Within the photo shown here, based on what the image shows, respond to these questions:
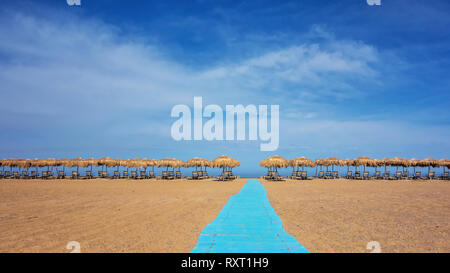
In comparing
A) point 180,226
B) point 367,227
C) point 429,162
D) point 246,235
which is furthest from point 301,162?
point 246,235

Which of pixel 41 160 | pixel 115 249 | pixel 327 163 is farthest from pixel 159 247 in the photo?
pixel 41 160

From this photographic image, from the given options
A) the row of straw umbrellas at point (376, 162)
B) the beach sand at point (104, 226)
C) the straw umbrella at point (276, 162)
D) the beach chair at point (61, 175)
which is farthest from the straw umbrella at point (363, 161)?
the beach chair at point (61, 175)

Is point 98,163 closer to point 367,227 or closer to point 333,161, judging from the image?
point 333,161

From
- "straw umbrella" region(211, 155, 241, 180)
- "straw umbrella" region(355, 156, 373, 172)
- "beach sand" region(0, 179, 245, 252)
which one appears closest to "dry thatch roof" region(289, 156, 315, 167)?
"straw umbrella" region(355, 156, 373, 172)

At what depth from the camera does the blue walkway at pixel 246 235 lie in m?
4.12

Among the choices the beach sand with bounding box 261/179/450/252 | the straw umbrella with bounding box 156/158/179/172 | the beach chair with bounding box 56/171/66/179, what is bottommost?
the beach chair with bounding box 56/171/66/179

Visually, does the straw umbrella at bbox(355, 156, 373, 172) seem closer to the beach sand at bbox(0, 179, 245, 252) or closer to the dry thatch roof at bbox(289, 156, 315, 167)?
the dry thatch roof at bbox(289, 156, 315, 167)

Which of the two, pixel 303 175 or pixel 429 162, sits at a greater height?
pixel 429 162

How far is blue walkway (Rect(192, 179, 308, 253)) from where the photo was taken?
4125 millimetres

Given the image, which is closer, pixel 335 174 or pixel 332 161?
pixel 332 161

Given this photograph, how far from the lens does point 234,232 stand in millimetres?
5090

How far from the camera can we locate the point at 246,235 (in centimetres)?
488

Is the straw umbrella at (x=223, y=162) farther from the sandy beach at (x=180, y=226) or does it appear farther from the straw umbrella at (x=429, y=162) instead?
the straw umbrella at (x=429, y=162)

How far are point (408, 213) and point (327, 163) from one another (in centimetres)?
1840
